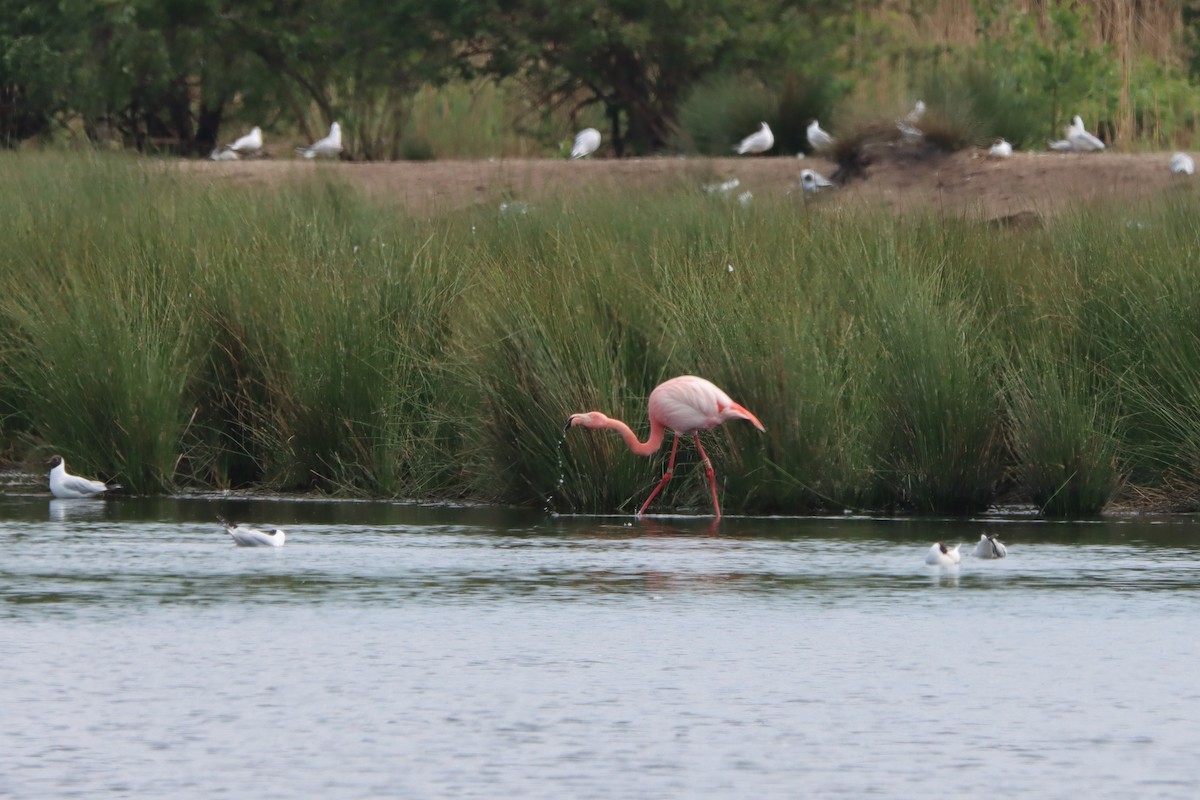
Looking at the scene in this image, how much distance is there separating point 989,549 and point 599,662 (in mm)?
2453

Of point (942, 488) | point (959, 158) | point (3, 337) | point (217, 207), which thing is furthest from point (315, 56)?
point (942, 488)

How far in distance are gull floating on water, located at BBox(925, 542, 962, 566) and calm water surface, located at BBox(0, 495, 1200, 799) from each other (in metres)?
0.07

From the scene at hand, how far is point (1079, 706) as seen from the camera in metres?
6.53

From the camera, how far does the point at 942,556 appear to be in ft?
28.8

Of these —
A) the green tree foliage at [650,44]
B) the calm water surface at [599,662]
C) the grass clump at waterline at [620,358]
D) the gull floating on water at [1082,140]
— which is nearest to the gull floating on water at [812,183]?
the gull floating on water at [1082,140]

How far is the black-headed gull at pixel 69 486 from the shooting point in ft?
37.2

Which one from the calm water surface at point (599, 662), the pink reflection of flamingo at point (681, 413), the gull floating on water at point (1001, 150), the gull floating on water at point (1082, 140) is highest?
the gull floating on water at point (1082, 140)

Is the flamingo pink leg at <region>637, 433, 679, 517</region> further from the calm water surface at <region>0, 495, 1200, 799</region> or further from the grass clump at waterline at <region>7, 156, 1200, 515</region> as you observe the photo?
the calm water surface at <region>0, 495, 1200, 799</region>

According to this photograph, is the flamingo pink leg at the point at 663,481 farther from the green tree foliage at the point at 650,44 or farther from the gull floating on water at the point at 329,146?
the green tree foliage at the point at 650,44

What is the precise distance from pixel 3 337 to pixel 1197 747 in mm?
8346

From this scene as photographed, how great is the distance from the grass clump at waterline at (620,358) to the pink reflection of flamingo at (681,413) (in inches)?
15.3

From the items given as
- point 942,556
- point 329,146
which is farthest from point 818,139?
point 942,556

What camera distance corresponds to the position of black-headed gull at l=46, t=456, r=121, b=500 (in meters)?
11.3

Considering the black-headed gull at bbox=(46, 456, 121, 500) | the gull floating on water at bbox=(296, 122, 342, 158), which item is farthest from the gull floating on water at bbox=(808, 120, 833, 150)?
the black-headed gull at bbox=(46, 456, 121, 500)
